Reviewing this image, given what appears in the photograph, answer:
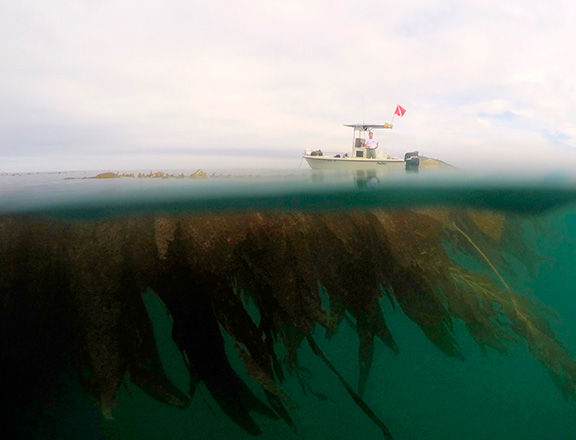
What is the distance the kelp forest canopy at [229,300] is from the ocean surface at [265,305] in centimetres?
2

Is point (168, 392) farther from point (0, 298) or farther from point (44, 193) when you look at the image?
point (44, 193)

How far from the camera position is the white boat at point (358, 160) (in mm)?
5824

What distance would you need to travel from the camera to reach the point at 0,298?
3.76 metres

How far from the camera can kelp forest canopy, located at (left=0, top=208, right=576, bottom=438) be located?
356 centimetres

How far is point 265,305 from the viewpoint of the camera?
13.0 feet

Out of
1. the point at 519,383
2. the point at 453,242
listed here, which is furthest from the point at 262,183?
the point at 519,383

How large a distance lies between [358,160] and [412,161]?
1018 mm

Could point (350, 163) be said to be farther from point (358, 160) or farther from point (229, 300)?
point (229, 300)

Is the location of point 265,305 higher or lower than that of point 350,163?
lower

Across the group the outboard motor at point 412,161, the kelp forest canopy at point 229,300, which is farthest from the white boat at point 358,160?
the kelp forest canopy at point 229,300

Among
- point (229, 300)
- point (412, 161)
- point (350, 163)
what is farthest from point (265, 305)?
point (412, 161)

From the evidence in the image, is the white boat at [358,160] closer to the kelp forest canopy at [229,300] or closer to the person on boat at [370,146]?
the person on boat at [370,146]

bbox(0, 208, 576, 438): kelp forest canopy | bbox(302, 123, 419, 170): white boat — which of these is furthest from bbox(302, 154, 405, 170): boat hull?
bbox(0, 208, 576, 438): kelp forest canopy

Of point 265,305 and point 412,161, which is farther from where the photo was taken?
point 412,161
